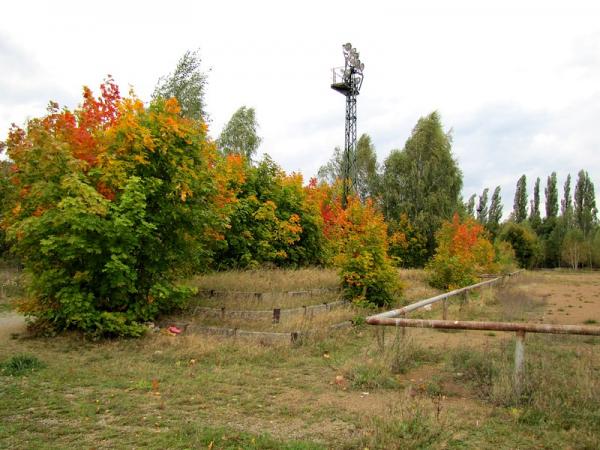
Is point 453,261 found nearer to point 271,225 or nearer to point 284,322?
point 271,225

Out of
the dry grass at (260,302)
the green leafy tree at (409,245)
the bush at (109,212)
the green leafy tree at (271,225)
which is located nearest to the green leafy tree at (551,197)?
the green leafy tree at (409,245)

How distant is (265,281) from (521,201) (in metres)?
78.4

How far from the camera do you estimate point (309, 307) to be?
35.8 feet

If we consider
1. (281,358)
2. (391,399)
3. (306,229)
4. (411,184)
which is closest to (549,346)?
(391,399)

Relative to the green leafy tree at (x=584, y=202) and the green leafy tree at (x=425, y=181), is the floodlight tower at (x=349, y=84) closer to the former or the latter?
the green leafy tree at (x=425, y=181)

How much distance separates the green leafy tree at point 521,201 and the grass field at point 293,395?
260 ft

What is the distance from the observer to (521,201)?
7994 cm

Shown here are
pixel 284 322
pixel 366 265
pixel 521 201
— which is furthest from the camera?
pixel 521 201

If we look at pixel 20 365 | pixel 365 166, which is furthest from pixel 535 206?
pixel 20 365

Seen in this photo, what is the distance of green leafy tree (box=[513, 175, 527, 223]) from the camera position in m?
79.5

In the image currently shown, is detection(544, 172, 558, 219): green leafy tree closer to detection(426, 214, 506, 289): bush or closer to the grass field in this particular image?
detection(426, 214, 506, 289): bush

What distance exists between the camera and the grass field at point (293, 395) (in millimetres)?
4105

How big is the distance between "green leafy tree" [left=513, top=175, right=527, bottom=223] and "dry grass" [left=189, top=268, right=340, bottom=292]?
7496cm

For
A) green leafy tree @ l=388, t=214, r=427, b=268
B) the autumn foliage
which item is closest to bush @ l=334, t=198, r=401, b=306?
the autumn foliage
